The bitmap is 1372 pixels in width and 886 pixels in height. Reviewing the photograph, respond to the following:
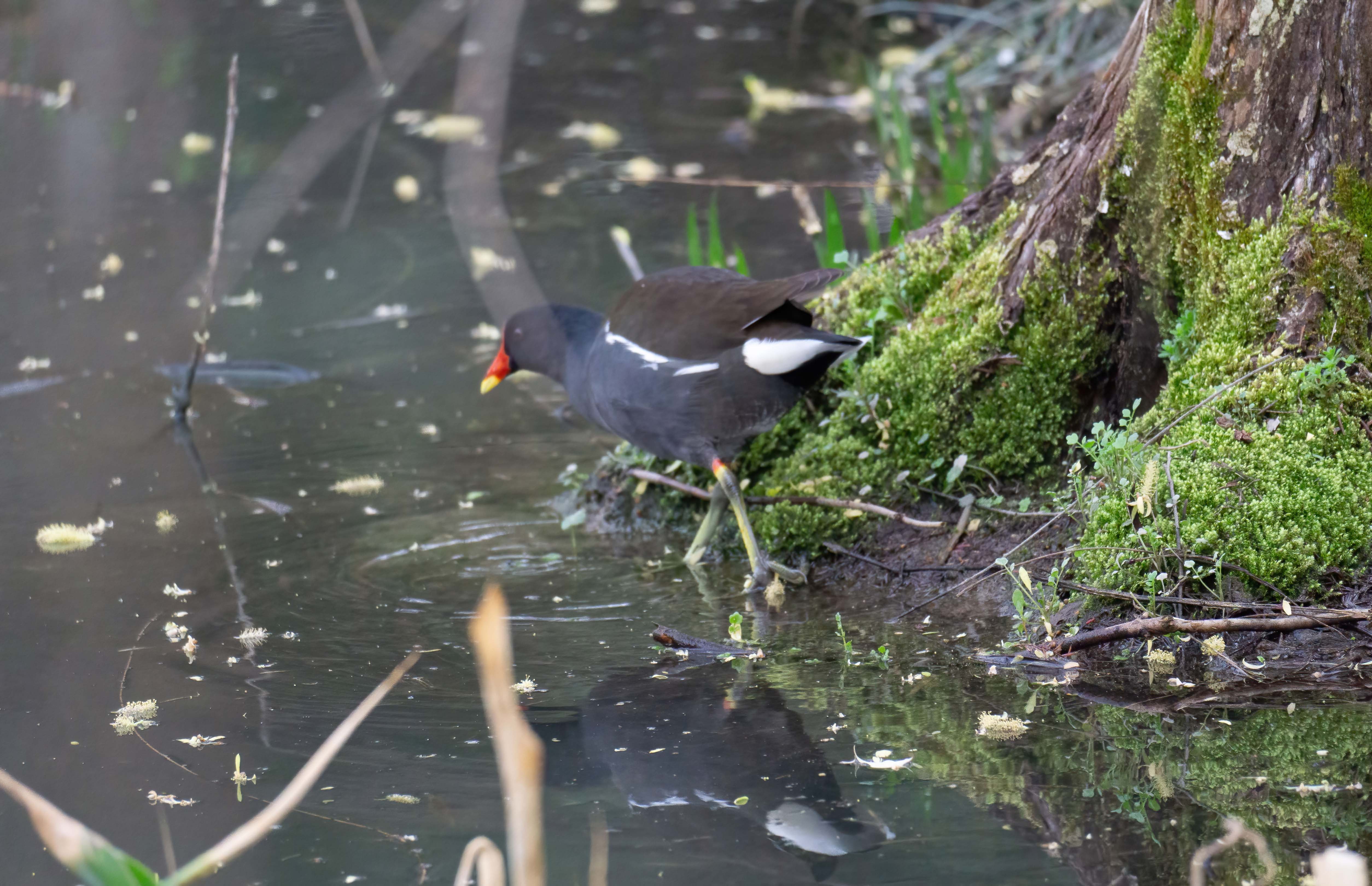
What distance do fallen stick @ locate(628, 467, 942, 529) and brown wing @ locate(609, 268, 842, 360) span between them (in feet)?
1.97

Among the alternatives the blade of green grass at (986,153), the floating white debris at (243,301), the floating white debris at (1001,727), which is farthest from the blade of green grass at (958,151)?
the floating white debris at (243,301)

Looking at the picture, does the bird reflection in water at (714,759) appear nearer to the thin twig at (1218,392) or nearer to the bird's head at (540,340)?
the thin twig at (1218,392)

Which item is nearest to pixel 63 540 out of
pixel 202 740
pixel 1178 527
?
pixel 202 740

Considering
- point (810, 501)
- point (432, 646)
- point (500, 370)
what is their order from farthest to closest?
1. point (500, 370)
2. point (810, 501)
3. point (432, 646)

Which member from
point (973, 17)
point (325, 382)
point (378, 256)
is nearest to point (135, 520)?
point (325, 382)

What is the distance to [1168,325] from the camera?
3922 mm

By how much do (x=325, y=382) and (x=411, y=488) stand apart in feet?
5.03

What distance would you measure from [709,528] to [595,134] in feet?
23.1

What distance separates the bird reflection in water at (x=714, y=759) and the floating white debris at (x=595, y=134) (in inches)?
301

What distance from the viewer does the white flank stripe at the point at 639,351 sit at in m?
4.07

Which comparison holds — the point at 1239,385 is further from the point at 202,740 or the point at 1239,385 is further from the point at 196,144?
the point at 196,144

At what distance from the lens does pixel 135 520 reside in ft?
15.7

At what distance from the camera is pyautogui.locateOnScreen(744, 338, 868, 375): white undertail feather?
3.84m

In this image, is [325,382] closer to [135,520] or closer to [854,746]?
[135,520]
